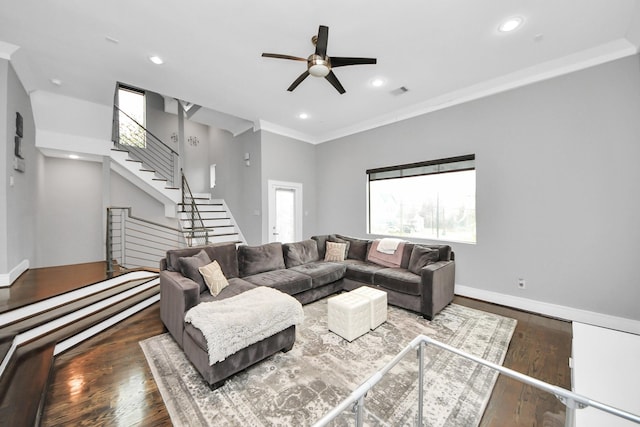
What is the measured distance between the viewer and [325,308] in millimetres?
3486

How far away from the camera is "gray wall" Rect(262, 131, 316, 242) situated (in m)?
5.34

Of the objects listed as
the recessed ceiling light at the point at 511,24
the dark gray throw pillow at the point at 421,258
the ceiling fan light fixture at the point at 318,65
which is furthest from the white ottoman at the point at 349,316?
the recessed ceiling light at the point at 511,24

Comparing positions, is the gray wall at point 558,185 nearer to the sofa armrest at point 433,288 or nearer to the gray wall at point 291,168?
the sofa armrest at point 433,288

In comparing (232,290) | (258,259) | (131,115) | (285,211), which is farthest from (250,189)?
(131,115)

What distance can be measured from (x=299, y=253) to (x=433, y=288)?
6.99 feet

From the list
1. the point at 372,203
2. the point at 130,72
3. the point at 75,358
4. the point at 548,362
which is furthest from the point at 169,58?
the point at 548,362

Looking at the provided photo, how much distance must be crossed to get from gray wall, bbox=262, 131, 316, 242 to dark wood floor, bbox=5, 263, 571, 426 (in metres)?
3.08

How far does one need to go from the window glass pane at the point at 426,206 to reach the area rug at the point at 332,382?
1767 mm

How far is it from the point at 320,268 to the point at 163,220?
4.76 meters

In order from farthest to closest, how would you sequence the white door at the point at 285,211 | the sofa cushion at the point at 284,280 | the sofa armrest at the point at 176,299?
1. the white door at the point at 285,211
2. the sofa cushion at the point at 284,280
3. the sofa armrest at the point at 176,299

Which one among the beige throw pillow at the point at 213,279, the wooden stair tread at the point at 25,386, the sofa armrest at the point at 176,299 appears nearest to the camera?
the wooden stair tread at the point at 25,386

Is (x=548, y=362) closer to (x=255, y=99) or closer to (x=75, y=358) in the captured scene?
(x=75, y=358)

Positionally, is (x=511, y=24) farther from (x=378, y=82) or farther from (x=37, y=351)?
A: (x=37, y=351)

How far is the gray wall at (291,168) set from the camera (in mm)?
→ 5344
